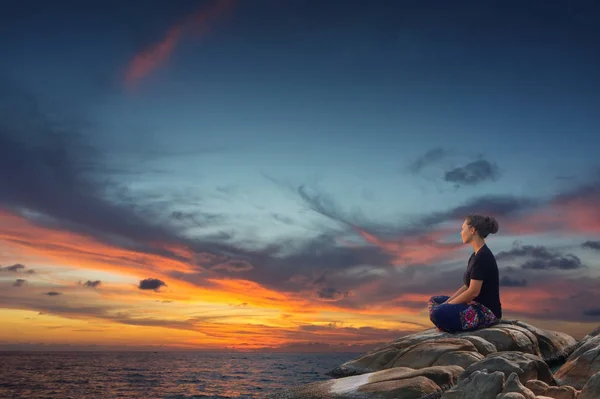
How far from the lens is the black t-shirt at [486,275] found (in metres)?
13.9

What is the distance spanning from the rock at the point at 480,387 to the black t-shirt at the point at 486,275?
17.6 feet

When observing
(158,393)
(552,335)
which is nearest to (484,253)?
(552,335)

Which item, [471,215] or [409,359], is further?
[471,215]

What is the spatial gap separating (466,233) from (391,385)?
18.5 ft

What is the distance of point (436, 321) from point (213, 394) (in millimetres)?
18095

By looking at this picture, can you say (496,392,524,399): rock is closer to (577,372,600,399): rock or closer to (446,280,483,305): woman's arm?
(577,372,600,399): rock

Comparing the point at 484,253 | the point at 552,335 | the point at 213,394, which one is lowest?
the point at 213,394

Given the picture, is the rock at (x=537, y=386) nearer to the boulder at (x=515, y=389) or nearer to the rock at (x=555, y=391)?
the rock at (x=555, y=391)

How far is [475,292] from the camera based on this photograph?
14000mm

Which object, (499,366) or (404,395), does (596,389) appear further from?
(404,395)

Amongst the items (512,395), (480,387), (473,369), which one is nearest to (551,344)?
(473,369)

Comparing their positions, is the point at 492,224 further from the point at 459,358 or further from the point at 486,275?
the point at 459,358

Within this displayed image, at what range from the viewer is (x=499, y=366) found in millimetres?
9688

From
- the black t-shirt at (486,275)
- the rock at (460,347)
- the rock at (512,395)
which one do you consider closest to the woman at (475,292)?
the black t-shirt at (486,275)
